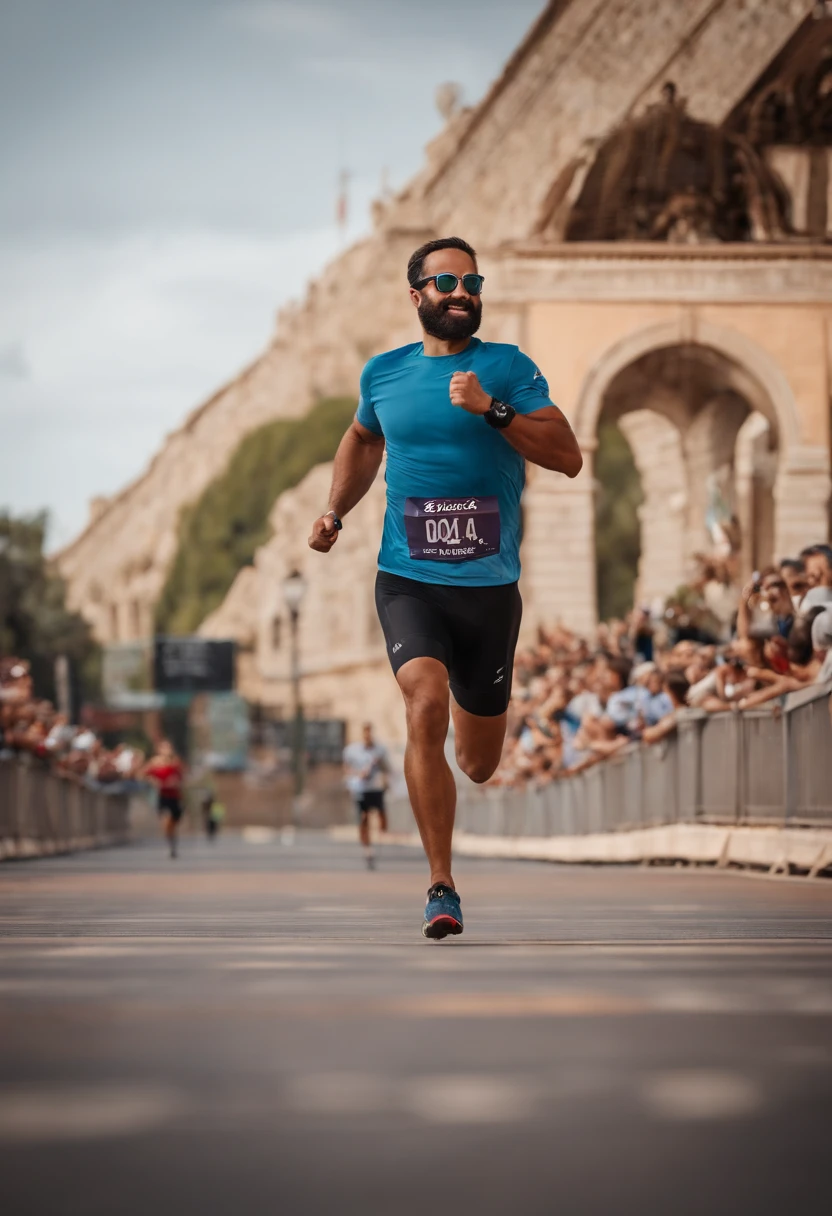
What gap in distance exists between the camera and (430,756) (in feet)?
25.6

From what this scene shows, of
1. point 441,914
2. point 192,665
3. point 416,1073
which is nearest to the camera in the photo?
point 416,1073

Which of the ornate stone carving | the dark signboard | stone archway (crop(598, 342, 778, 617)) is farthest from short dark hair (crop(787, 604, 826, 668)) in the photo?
the dark signboard

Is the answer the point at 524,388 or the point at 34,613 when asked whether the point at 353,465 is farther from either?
the point at 34,613

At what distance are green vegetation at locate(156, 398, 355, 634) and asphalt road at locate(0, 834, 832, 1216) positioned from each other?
135 meters

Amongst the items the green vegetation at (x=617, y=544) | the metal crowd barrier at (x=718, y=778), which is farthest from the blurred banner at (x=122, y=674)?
the metal crowd barrier at (x=718, y=778)

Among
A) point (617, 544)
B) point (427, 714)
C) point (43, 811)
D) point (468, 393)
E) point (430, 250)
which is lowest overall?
point (43, 811)

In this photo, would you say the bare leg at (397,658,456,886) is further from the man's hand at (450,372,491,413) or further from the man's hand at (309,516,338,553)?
the man's hand at (450,372,491,413)

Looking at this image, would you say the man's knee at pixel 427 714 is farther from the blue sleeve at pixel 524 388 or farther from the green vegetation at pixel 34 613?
the green vegetation at pixel 34 613

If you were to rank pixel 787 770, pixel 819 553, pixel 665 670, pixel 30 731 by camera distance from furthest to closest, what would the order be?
pixel 30 731, pixel 665 670, pixel 819 553, pixel 787 770

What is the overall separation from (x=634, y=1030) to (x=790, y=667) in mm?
11166

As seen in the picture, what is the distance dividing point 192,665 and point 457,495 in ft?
295

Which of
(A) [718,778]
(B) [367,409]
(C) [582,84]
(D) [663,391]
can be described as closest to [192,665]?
(C) [582,84]

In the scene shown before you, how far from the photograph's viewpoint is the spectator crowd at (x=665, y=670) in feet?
49.3

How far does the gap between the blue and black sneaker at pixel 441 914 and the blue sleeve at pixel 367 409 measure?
1914 millimetres
